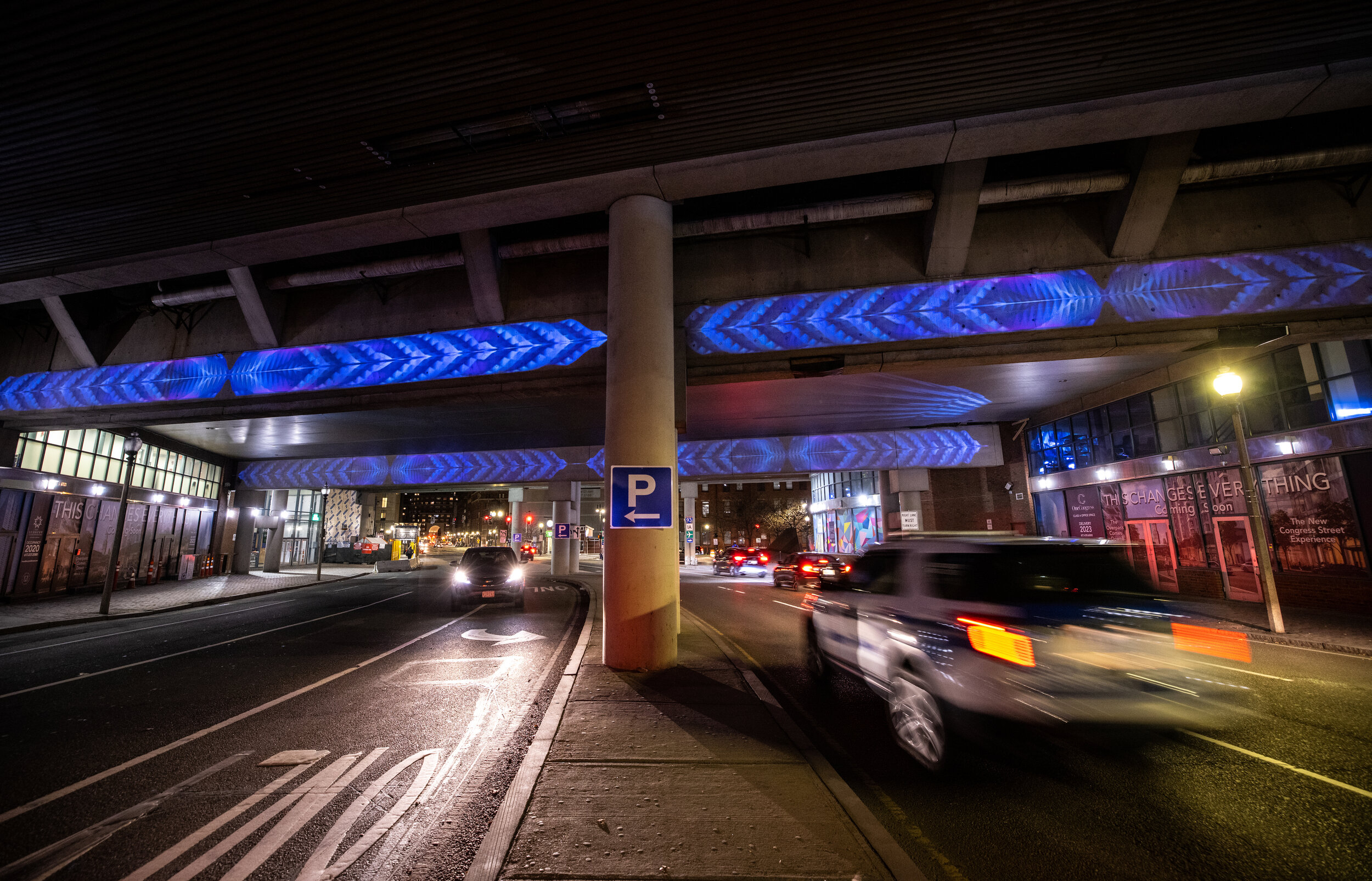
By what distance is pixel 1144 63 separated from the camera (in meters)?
6.45

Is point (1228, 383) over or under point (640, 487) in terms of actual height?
A: over

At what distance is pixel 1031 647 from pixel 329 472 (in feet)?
103

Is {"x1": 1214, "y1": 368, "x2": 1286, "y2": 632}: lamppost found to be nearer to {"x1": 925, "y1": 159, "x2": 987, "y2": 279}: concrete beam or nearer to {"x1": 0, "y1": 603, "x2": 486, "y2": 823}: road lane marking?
{"x1": 925, "y1": 159, "x2": 987, "y2": 279}: concrete beam

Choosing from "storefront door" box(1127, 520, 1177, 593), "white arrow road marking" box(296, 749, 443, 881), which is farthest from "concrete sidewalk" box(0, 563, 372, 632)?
"storefront door" box(1127, 520, 1177, 593)

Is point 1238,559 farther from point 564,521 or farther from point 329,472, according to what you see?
point 329,472

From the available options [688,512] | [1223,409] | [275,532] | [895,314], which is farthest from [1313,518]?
[275,532]

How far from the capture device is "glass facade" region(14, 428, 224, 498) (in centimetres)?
1820

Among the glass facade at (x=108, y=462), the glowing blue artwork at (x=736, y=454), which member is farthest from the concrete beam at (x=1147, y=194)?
the glass facade at (x=108, y=462)

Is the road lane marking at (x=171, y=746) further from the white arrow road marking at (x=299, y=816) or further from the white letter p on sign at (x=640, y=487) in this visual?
the white letter p on sign at (x=640, y=487)

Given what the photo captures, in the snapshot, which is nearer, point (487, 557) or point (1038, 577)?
point (1038, 577)

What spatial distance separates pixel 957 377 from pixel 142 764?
1750cm

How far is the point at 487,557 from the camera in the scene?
1498cm

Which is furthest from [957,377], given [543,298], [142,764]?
[142,764]

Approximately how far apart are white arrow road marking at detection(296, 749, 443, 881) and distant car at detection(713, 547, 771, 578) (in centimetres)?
3206
